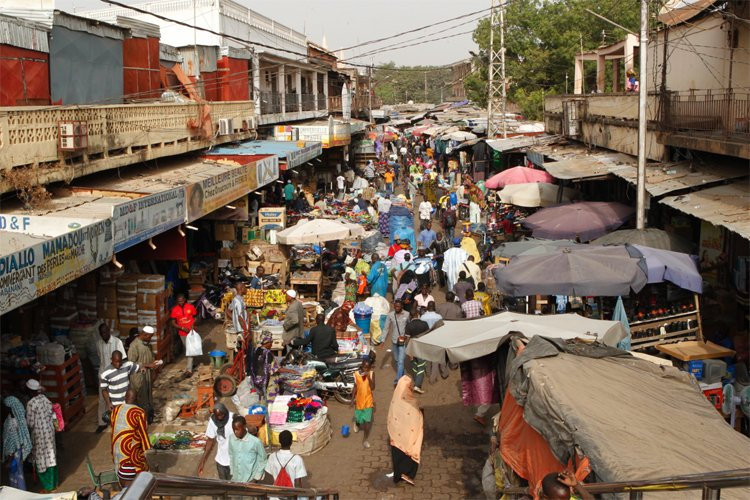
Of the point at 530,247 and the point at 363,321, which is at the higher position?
the point at 530,247

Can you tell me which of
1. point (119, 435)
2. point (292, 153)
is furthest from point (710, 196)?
point (292, 153)

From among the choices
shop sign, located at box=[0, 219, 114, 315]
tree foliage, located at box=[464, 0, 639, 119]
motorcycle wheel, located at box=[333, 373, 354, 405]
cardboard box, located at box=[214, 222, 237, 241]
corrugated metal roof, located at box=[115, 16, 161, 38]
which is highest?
tree foliage, located at box=[464, 0, 639, 119]

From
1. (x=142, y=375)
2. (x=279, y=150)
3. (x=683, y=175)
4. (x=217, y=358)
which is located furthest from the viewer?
(x=279, y=150)

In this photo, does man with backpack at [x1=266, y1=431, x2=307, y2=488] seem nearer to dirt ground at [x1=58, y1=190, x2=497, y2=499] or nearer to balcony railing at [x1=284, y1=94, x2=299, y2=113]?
dirt ground at [x1=58, y1=190, x2=497, y2=499]

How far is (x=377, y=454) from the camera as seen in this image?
9.15m

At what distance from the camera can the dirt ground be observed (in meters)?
8.34

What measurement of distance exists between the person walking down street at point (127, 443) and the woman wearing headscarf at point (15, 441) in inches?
40.2

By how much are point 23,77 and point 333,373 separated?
22.2ft

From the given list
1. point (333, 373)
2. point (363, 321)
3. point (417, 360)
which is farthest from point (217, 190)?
point (417, 360)

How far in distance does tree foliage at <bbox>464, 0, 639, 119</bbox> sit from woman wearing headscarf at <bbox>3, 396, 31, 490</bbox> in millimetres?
43940

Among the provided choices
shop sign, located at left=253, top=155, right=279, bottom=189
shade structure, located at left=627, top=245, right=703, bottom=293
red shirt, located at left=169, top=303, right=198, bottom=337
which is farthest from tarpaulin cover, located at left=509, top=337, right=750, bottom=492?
shop sign, located at left=253, top=155, right=279, bottom=189

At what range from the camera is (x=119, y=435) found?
7.72 meters

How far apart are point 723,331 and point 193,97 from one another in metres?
14.2

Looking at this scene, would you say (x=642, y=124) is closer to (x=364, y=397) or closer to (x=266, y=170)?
(x=364, y=397)
